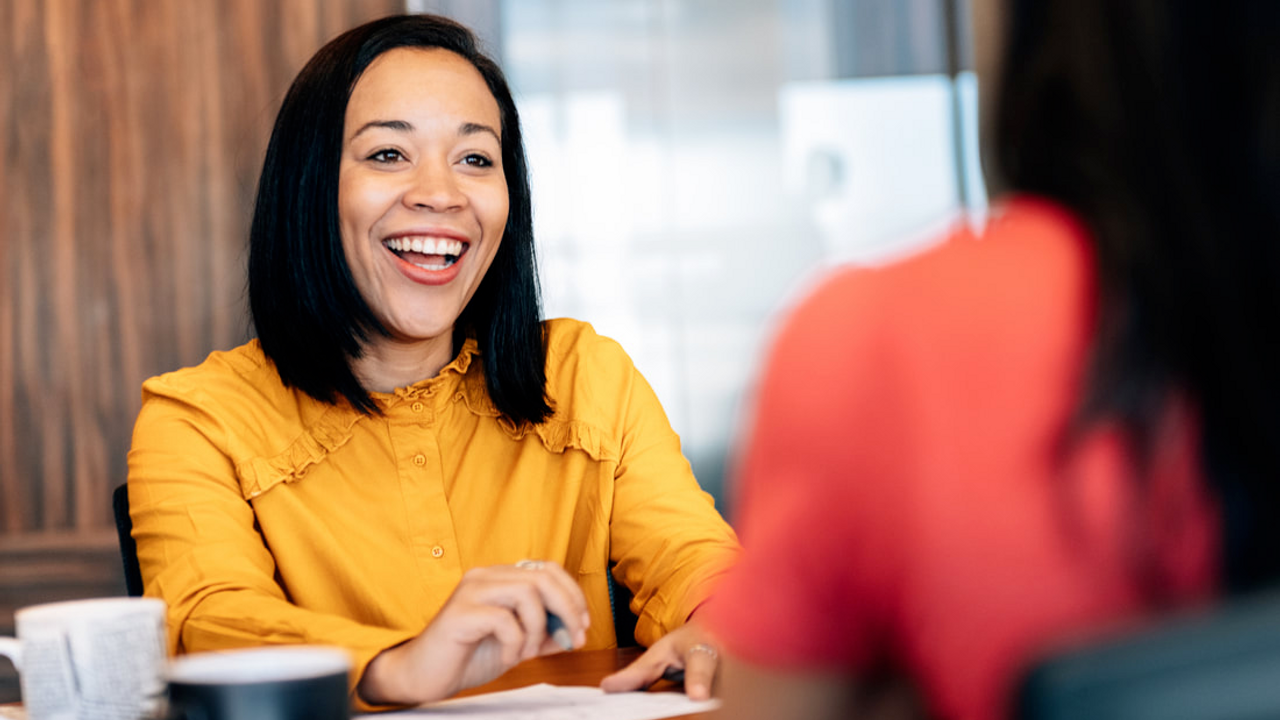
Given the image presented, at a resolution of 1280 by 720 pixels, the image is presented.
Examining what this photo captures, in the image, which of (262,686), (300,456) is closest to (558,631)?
(262,686)

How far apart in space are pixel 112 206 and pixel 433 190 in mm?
1558

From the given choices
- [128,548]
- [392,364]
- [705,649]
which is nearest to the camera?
[705,649]

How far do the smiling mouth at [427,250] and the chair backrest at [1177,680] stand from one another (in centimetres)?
137

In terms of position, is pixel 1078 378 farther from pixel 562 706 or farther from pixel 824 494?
pixel 562 706

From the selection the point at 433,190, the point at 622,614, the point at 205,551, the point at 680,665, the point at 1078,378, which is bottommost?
the point at 622,614

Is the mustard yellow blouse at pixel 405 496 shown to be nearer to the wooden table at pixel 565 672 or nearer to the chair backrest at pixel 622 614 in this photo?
the chair backrest at pixel 622 614

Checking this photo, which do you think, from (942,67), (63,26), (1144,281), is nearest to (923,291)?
(1144,281)

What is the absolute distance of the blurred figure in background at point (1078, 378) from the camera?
42 centimetres

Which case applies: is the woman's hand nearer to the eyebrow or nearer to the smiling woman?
the smiling woman

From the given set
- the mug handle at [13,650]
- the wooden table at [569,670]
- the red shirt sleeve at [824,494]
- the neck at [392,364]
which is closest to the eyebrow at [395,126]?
the neck at [392,364]

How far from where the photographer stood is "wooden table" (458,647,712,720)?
112 cm

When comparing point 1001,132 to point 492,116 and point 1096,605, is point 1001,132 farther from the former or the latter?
point 492,116

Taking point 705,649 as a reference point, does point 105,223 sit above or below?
above

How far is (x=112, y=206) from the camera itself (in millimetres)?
2754
